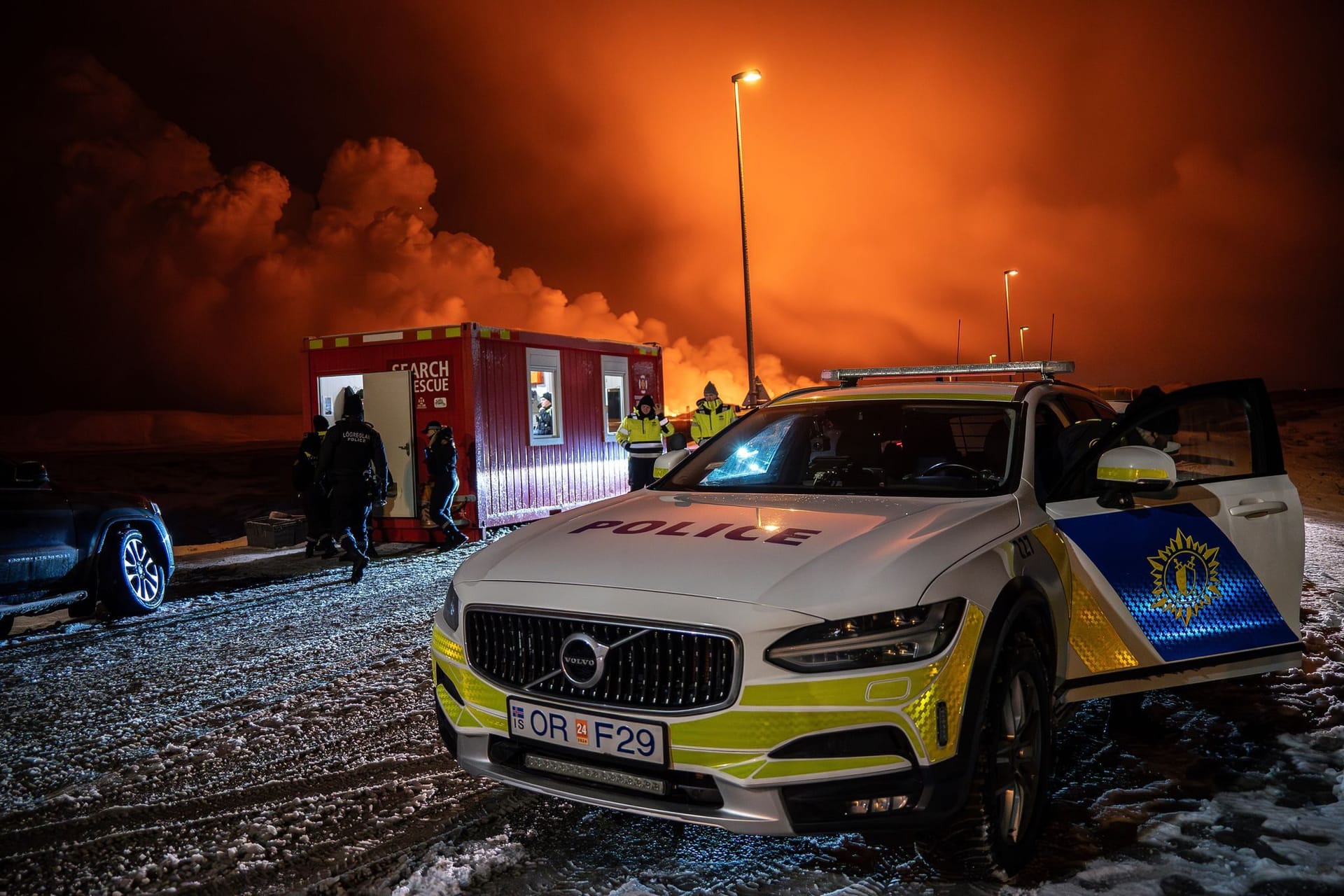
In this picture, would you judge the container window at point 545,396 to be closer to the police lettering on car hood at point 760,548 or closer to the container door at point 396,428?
the container door at point 396,428

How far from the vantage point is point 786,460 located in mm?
4672

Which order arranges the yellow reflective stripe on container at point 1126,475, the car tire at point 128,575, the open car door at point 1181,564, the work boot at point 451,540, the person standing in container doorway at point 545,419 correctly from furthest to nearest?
the person standing in container doorway at point 545,419 < the work boot at point 451,540 < the car tire at point 128,575 < the open car door at point 1181,564 < the yellow reflective stripe on container at point 1126,475

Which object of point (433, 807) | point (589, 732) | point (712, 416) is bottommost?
point (433, 807)

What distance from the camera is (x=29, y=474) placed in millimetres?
7012

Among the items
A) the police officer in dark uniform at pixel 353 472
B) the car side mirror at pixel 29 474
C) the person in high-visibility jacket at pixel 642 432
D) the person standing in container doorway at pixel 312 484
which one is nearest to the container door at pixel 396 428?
the person standing in container doorway at pixel 312 484

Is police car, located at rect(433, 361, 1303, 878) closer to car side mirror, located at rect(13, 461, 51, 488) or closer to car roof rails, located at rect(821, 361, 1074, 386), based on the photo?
car roof rails, located at rect(821, 361, 1074, 386)

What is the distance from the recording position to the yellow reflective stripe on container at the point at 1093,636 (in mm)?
3490

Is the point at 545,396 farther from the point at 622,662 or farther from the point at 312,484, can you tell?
the point at 622,662

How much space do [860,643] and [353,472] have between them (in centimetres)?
760

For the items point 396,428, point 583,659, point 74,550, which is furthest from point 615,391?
point 583,659

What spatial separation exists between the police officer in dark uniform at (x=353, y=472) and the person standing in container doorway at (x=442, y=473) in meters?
1.49

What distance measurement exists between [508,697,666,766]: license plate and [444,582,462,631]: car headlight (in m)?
0.41

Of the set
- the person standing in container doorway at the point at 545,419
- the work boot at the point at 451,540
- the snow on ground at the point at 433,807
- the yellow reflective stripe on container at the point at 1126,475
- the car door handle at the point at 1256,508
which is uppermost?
the person standing in container doorway at the point at 545,419

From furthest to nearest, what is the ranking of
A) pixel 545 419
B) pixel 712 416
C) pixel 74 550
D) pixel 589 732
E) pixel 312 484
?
pixel 712 416 < pixel 545 419 < pixel 312 484 < pixel 74 550 < pixel 589 732
